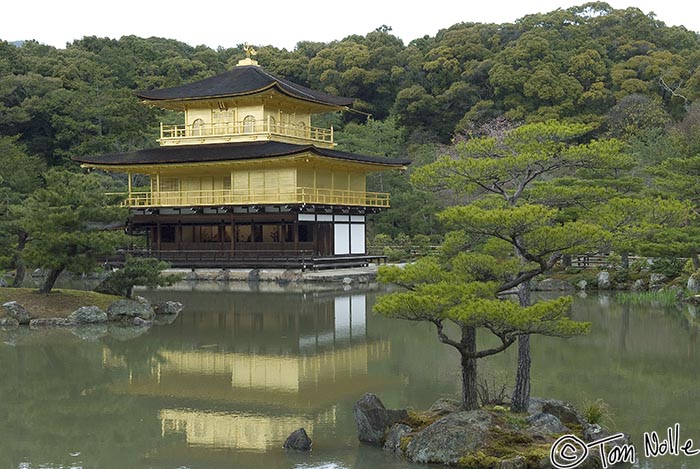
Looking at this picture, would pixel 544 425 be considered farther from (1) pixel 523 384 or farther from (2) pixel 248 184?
(2) pixel 248 184

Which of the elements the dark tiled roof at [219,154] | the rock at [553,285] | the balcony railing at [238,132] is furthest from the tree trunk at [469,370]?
the balcony railing at [238,132]

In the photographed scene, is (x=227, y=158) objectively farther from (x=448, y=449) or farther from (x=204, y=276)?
(x=448, y=449)

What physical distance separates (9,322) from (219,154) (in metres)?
15.8

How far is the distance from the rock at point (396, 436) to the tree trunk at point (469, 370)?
0.75 meters

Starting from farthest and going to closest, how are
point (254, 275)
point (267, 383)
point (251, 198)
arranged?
point (251, 198) → point (254, 275) → point (267, 383)

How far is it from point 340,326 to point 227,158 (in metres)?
15.5

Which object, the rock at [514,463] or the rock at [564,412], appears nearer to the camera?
the rock at [514,463]

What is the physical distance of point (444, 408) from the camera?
935 centimetres

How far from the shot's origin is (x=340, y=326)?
18125 millimetres

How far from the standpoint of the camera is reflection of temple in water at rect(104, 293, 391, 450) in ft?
31.9

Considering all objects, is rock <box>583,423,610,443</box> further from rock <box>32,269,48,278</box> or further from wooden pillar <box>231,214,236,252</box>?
rock <box>32,269,48,278</box>

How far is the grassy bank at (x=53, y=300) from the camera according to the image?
18.6 meters

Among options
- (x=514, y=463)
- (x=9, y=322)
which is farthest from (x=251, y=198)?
(x=514, y=463)

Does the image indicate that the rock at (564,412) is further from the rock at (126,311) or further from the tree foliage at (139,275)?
the tree foliage at (139,275)
